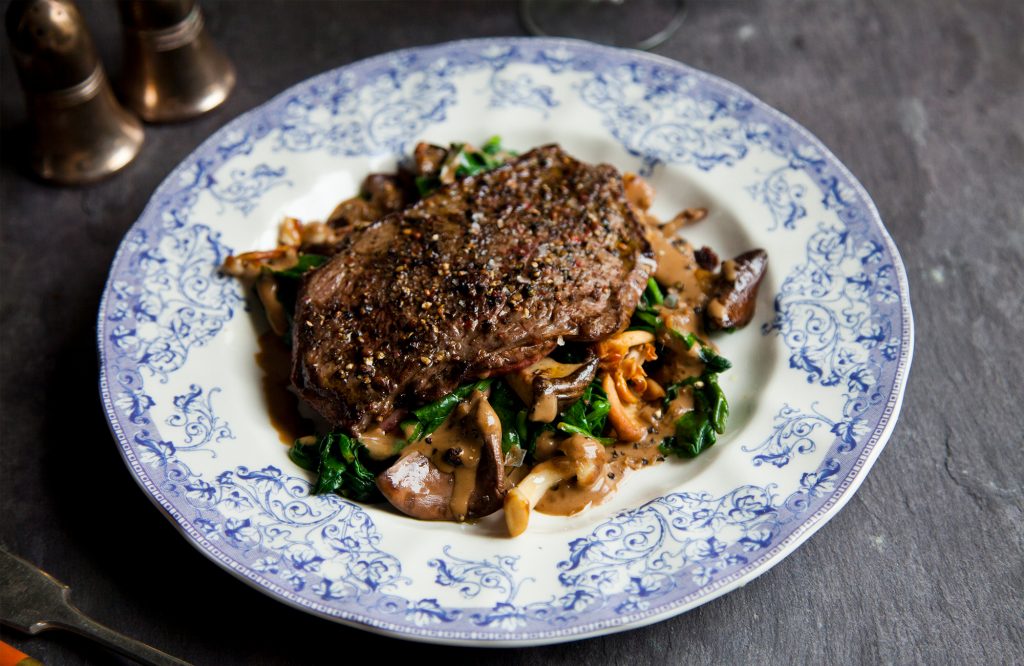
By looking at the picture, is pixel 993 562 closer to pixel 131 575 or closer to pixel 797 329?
pixel 797 329

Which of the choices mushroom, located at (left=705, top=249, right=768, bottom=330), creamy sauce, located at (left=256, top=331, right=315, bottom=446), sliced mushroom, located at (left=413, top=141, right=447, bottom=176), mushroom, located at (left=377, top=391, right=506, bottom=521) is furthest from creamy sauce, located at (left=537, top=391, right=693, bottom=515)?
sliced mushroom, located at (left=413, top=141, right=447, bottom=176)

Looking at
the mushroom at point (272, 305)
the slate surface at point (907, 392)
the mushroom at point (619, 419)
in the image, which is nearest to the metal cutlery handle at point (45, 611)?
the slate surface at point (907, 392)

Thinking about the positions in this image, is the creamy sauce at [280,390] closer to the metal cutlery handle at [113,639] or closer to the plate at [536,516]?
the plate at [536,516]

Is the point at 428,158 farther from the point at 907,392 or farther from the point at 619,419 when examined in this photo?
the point at 907,392

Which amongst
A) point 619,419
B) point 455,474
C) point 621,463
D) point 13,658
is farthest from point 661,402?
point 13,658

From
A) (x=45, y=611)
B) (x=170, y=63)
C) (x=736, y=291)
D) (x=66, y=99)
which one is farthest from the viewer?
(x=170, y=63)

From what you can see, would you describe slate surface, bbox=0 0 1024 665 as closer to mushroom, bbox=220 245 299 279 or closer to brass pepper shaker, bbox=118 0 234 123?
brass pepper shaker, bbox=118 0 234 123
